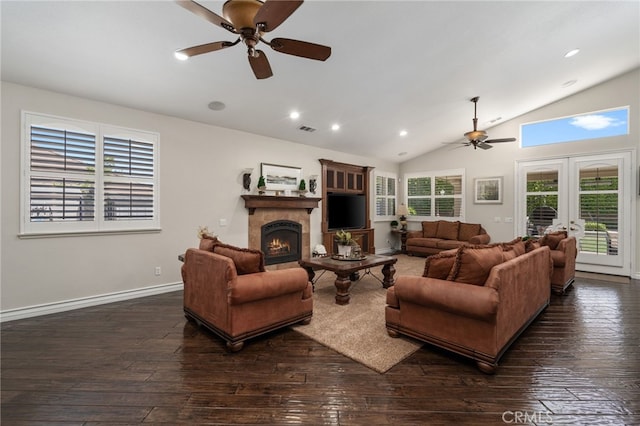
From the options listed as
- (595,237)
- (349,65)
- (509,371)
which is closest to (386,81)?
(349,65)

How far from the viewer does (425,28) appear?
314 cm

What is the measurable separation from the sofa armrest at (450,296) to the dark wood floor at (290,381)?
48 cm

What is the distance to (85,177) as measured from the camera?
3.68 m

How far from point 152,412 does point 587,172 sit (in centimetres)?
793

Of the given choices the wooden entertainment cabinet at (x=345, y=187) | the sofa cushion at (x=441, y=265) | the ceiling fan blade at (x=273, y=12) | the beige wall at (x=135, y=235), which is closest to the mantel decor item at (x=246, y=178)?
the beige wall at (x=135, y=235)

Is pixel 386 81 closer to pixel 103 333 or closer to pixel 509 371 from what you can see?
pixel 509 371

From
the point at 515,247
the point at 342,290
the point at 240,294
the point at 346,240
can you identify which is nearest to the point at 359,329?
the point at 342,290

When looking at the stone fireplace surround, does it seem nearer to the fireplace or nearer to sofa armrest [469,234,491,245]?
the fireplace

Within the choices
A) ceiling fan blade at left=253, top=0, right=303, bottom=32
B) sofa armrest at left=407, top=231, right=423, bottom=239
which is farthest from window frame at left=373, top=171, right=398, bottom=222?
ceiling fan blade at left=253, top=0, right=303, bottom=32

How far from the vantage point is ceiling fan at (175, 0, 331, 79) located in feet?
5.63

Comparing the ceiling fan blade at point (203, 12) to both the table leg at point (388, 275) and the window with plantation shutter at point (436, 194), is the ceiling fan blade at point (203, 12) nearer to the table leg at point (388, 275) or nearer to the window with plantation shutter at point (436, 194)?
the table leg at point (388, 275)

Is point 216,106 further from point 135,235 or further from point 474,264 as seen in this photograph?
point 474,264

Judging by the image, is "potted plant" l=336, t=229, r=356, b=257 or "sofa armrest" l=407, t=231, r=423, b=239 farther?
"sofa armrest" l=407, t=231, r=423, b=239

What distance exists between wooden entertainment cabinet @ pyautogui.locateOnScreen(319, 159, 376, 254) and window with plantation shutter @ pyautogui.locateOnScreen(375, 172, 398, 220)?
52cm
